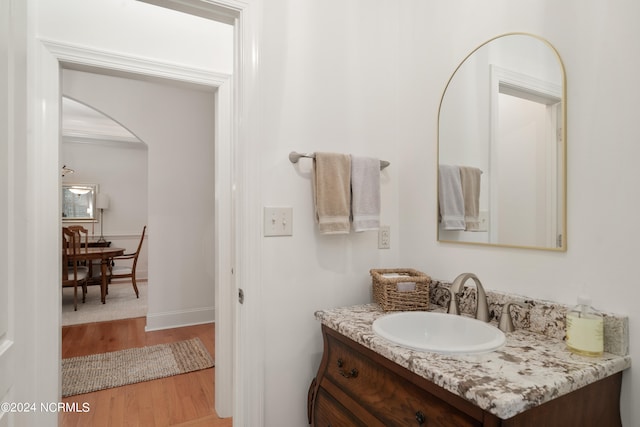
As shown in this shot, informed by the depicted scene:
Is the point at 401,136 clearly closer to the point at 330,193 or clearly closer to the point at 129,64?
the point at 330,193

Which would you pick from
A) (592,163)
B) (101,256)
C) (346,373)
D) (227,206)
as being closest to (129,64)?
(227,206)

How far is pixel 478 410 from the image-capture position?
0.73 m

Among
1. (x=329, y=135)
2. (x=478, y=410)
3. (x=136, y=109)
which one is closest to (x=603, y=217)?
(x=478, y=410)

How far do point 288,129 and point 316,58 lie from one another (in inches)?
14.1

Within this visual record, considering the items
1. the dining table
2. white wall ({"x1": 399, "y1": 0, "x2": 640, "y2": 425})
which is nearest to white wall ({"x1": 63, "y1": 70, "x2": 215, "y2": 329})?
the dining table

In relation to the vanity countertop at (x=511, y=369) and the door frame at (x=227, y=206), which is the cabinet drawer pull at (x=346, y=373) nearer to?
the vanity countertop at (x=511, y=369)

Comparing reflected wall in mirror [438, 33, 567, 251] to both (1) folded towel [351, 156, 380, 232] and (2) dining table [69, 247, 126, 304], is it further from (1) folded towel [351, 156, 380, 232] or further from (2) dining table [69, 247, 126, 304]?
(2) dining table [69, 247, 126, 304]

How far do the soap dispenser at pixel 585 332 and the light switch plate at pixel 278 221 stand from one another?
979mm

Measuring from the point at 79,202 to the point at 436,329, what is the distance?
22.6 feet

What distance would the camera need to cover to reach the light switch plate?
A: 4.49 feet

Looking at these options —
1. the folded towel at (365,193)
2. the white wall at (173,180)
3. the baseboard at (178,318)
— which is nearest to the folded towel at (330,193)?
the folded towel at (365,193)

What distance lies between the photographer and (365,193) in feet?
4.85

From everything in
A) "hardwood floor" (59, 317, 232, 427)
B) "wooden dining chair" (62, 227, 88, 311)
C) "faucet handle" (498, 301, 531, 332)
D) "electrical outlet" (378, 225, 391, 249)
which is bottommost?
"hardwood floor" (59, 317, 232, 427)

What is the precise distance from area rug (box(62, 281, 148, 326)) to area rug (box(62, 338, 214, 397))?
1.22 meters
